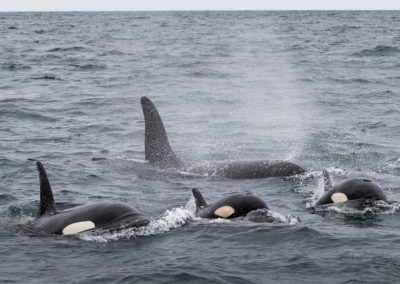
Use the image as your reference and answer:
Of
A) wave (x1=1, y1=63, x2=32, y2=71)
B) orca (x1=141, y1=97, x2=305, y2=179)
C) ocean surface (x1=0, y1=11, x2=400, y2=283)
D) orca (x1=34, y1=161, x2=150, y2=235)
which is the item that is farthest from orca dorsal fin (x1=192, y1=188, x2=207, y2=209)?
wave (x1=1, y1=63, x2=32, y2=71)

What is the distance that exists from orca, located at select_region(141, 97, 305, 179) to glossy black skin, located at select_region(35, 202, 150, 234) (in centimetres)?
480

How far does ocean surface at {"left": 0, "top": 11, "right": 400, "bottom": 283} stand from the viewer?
330 inches

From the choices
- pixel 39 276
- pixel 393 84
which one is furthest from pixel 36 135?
pixel 393 84

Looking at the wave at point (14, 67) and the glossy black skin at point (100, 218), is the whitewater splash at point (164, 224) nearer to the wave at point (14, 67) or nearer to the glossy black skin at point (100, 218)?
the glossy black skin at point (100, 218)

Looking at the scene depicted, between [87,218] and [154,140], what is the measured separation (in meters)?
5.96

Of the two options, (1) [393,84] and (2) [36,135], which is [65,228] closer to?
(2) [36,135]

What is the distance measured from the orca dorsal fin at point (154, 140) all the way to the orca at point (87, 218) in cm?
540

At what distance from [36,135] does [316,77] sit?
18.3 meters

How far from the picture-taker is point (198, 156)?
16.7 meters

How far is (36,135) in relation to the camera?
62.2 ft

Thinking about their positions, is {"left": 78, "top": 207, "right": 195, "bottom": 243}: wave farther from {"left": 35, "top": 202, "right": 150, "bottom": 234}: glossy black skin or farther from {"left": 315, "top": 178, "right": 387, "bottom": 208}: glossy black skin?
{"left": 315, "top": 178, "right": 387, "bottom": 208}: glossy black skin

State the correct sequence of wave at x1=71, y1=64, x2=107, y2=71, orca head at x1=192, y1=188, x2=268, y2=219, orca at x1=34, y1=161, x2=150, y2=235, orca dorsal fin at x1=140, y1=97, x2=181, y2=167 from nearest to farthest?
orca at x1=34, y1=161, x2=150, y2=235 → orca head at x1=192, y1=188, x2=268, y2=219 → orca dorsal fin at x1=140, y1=97, x2=181, y2=167 → wave at x1=71, y1=64, x2=107, y2=71

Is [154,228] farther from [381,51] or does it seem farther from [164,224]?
[381,51]

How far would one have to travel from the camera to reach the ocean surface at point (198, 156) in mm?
8383
